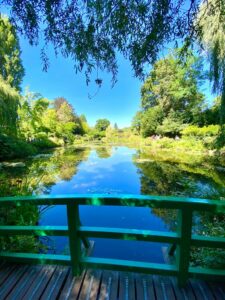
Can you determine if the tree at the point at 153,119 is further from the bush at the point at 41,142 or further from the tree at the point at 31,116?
the tree at the point at 31,116

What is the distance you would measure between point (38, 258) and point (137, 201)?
3.66 feet

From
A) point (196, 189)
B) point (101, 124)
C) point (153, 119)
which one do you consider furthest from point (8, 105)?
point (101, 124)

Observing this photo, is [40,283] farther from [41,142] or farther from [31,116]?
[41,142]

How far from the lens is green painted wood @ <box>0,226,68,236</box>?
173 cm

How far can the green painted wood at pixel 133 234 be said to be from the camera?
1.58m

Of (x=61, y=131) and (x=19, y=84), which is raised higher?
(x=19, y=84)

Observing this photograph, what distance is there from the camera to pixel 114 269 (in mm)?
1778

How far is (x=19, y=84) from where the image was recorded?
68.1 ft

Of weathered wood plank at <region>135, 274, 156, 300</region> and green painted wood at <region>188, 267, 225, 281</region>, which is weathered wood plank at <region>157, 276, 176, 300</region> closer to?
weathered wood plank at <region>135, 274, 156, 300</region>

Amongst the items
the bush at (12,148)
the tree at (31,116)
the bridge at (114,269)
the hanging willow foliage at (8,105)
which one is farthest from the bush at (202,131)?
the tree at (31,116)

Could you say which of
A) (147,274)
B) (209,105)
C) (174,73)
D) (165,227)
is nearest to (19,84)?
(174,73)

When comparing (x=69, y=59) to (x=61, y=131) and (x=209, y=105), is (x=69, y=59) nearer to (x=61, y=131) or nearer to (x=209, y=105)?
(x=209, y=105)

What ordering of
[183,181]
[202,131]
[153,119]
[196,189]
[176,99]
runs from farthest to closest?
[153,119]
[176,99]
[202,131]
[183,181]
[196,189]

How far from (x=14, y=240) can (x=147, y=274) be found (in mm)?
1758
